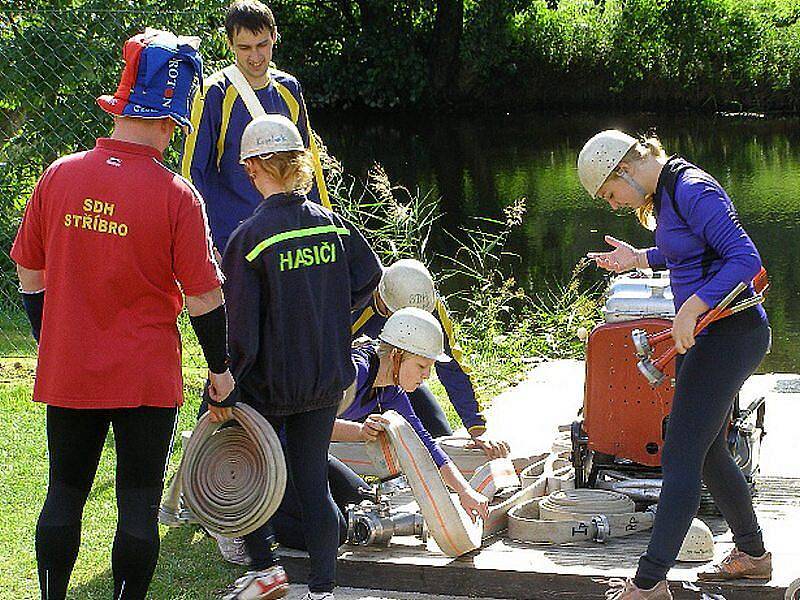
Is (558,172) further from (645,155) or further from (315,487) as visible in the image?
(315,487)

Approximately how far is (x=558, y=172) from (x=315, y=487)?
1885cm

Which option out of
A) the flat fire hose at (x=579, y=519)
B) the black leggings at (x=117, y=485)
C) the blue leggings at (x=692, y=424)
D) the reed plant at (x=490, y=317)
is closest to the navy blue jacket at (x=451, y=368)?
the flat fire hose at (x=579, y=519)

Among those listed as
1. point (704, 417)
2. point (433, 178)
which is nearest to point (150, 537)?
point (704, 417)

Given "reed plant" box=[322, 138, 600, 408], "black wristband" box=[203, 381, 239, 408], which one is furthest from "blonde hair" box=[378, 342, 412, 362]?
"reed plant" box=[322, 138, 600, 408]

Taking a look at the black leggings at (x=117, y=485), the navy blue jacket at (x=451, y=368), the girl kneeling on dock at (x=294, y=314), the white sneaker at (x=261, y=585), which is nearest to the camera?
the black leggings at (x=117, y=485)

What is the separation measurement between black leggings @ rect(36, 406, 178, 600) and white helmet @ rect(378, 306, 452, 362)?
3.56 ft

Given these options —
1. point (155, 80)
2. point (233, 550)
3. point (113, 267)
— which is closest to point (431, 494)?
point (233, 550)

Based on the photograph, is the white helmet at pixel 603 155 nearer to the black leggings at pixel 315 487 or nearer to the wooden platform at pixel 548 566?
the black leggings at pixel 315 487

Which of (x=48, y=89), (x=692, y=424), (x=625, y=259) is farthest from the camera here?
(x=48, y=89)

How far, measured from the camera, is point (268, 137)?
166 inches

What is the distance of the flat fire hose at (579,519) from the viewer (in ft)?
15.9

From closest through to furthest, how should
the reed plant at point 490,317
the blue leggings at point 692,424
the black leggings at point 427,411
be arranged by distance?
the blue leggings at point 692,424 → the black leggings at point 427,411 → the reed plant at point 490,317

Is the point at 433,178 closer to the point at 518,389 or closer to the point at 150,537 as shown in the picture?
the point at 518,389

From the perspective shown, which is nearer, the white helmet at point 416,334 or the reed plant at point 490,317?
the white helmet at point 416,334
